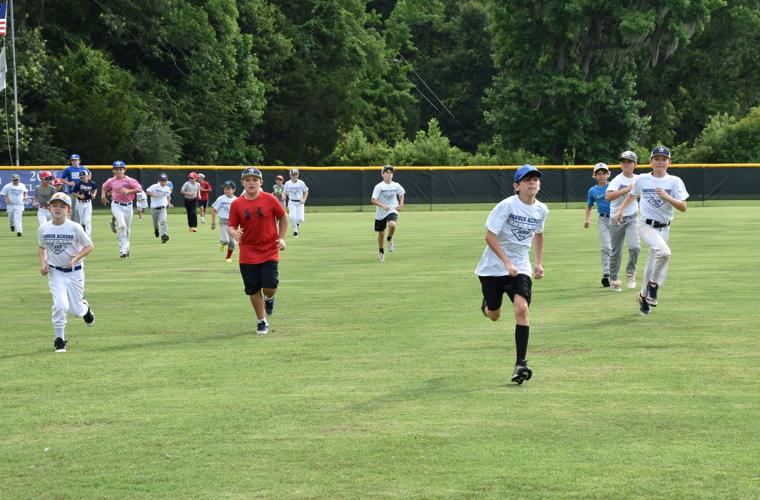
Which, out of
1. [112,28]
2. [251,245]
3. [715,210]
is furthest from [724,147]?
[251,245]

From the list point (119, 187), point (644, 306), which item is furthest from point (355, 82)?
point (644, 306)

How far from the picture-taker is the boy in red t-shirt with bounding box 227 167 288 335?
48.1ft

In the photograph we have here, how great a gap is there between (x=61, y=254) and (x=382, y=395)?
4.76 meters

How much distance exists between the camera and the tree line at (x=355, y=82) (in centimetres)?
6100

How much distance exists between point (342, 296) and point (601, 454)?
11.0m

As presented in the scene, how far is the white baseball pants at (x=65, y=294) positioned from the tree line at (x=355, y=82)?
45149 millimetres

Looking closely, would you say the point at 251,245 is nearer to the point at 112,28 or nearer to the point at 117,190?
the point at 117,190

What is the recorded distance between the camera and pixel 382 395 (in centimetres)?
1036

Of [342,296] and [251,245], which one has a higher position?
[251,245]

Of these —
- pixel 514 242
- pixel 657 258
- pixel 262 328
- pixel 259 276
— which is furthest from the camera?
pixel 657 258

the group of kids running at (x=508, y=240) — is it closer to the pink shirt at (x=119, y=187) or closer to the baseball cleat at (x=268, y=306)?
the baseball cleat at (x=268, y=306)

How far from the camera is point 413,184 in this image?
62281mm

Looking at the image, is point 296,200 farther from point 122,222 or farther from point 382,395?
point 382,395

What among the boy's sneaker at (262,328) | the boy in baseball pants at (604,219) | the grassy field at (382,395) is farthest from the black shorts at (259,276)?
the boy in baseball pants at (604,219)
